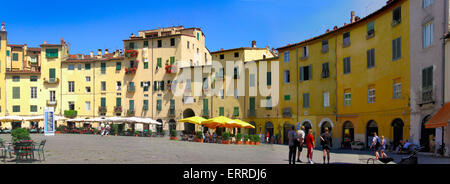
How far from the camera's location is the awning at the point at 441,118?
65.2 ft

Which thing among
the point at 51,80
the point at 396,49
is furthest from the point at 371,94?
the point at 51,80

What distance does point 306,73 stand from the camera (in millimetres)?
40781

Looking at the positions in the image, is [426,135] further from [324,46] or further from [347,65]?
[324,46]

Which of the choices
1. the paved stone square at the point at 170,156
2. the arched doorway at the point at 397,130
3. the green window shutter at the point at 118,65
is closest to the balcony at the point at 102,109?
the green window shutter at the point at 118,65

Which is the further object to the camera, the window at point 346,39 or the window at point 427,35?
the window at point 346,39

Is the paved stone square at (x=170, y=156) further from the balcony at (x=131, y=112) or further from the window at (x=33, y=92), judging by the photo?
the window at (x=33, y=92)

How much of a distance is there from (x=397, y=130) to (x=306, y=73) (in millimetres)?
14224

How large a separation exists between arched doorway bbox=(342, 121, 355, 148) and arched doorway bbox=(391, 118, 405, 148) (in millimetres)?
5903

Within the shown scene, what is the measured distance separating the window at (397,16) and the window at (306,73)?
12.7 metres

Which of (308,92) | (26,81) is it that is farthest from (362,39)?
(26,81)

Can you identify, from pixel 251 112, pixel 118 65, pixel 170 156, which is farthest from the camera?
pixel 118 65

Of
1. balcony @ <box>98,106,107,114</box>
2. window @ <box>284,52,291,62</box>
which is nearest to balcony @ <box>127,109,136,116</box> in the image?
balcony @ <box>98,106,107,114</box>

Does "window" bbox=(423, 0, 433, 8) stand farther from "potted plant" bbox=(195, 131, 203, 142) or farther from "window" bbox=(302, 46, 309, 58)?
"potted plant" bbox=(195, 131, 203, 142)

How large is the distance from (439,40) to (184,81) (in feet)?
120
